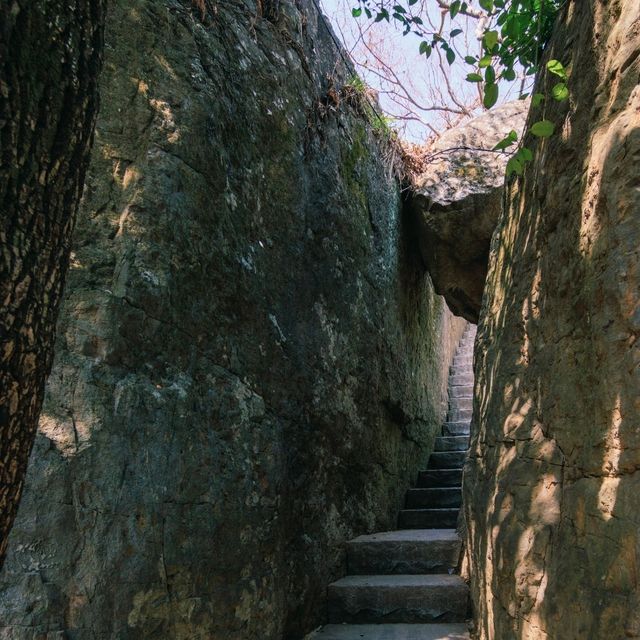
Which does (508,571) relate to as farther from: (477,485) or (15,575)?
(15,575)

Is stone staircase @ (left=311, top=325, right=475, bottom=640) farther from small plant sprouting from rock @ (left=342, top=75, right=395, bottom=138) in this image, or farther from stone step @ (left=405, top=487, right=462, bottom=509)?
small plant sprouting from rock @ (left=342, top=75, right=395, bottom=138)

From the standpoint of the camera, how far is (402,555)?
4.72 meters

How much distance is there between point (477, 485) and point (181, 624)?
5.23 ft

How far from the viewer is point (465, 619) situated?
412 centimetres

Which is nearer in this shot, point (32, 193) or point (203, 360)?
point (32, 193)

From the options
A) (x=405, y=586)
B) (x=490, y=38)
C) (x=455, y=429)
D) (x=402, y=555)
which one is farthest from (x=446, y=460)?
(x=490, y=38)

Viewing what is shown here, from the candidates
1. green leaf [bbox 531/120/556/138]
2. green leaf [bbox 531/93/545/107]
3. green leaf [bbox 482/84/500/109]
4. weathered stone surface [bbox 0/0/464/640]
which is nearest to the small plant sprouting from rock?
weathered stone surface [bbox 0/0/464/640]

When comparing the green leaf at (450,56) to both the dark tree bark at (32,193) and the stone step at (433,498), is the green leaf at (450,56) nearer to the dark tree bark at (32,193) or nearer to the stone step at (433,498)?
the dark tree bark at (32,193)

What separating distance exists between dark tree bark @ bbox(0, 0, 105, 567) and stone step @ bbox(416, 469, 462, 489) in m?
5.69

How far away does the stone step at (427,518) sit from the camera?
5668 mm

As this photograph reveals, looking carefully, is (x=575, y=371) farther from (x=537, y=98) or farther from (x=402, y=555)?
(x=402, y=555)

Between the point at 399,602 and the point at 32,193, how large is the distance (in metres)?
3.77

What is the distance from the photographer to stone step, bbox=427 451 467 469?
702cm

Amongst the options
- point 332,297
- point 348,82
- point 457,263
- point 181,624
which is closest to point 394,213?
point 457,263
